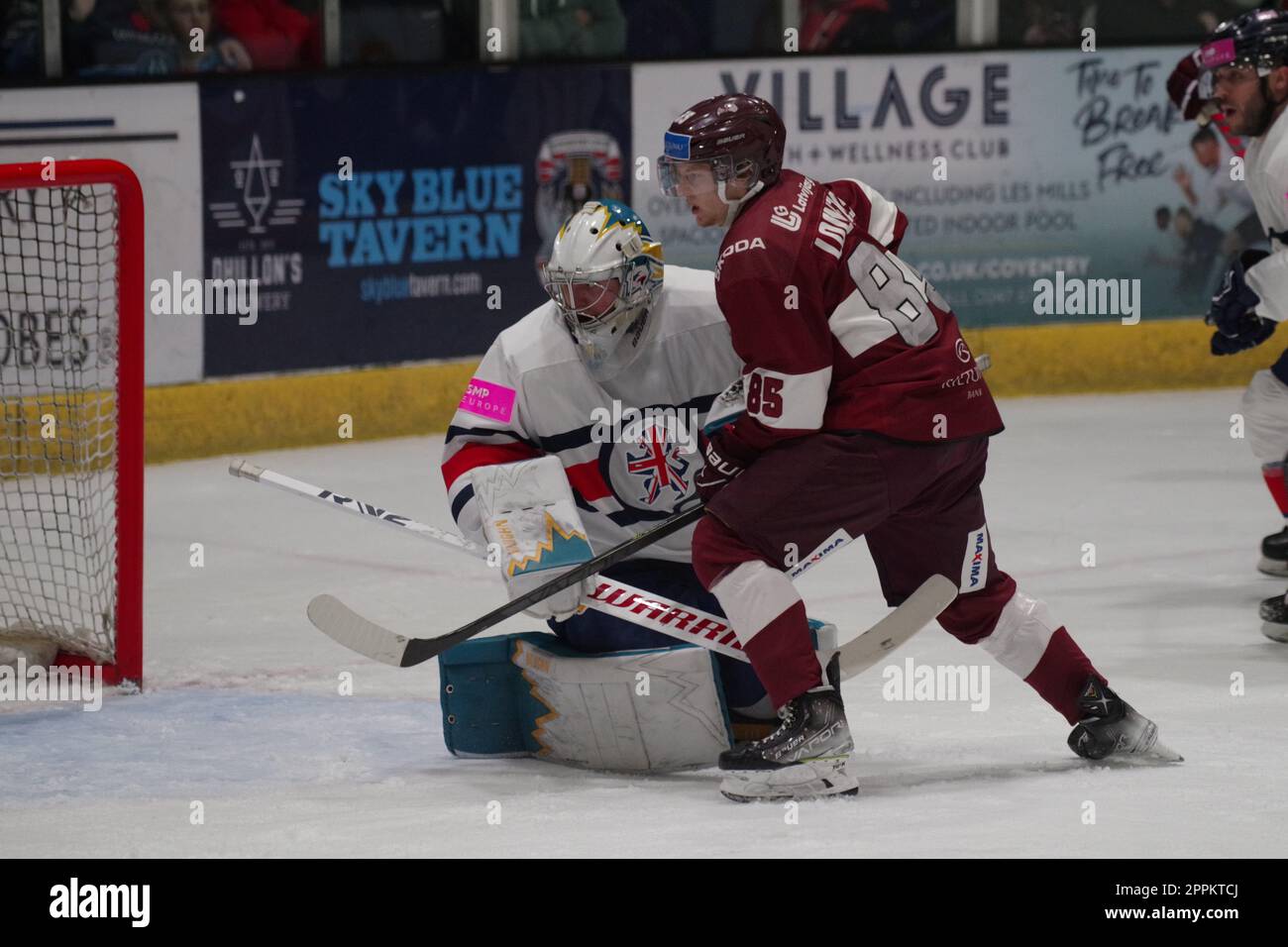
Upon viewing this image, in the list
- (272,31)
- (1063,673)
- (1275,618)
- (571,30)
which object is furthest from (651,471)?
(571,30)

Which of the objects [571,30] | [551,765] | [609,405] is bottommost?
[551,765]

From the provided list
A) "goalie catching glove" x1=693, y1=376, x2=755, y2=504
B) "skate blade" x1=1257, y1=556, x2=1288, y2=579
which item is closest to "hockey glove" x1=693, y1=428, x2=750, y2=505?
"goalie catching glove" x1=693, y1=376, x2=755, y2=504

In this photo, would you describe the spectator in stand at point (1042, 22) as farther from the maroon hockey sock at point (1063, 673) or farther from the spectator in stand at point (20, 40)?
the maroon hockey sock at point (1063, 673)

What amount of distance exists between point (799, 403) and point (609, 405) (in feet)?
1.50

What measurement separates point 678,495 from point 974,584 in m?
0.51

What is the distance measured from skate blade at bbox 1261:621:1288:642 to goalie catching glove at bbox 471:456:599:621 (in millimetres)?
1789

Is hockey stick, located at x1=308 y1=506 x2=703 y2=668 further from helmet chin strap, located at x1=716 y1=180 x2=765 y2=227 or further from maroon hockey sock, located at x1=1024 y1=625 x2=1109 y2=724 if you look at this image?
maroon hockey sock, located at x1=1024 y1=625 x2=1109 y2=724

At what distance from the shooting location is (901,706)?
405 cm

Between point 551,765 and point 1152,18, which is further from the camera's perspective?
point 1152,18

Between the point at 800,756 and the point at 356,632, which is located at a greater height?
the point at 356,632

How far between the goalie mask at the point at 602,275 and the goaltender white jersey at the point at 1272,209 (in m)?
1.69

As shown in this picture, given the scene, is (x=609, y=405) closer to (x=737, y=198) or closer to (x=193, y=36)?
(x=737, y=198)

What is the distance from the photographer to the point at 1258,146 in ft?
15.5

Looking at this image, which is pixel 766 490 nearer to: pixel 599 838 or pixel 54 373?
pixel 599 838
